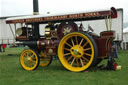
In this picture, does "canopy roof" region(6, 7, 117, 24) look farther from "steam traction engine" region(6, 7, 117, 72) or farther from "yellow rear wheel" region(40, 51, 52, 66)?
"yellow rear wheel" region(40, 51, 52, 66)

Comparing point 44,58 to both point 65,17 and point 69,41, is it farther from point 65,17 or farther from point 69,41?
point 65,17

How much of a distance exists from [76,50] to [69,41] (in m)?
0.53

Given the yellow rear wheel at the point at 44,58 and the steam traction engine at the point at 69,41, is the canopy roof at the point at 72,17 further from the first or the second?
the yellow rear wheel at the point at 44,58

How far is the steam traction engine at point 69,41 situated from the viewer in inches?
202

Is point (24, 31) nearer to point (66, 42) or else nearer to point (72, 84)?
point (66, 42)

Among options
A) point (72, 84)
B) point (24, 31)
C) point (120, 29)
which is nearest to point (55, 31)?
point (24, 31)

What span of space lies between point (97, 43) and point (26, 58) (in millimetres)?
2287

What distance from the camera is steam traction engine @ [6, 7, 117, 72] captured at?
5.13 m

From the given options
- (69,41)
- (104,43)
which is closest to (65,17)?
(69,41)

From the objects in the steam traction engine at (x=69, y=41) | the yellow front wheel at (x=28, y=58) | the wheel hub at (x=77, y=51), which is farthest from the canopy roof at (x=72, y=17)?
the yellow front wheel at (x=28, y=58)

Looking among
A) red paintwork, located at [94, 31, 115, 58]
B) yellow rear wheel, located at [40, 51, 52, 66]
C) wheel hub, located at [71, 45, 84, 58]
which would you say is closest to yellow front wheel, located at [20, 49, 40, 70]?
yellow rear wheel, located at [40, 51, 52, 66]

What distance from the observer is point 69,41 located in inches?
225

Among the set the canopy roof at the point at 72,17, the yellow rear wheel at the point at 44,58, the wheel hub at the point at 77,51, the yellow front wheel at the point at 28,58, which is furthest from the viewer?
the yellow rear wheel at the point at 44,58

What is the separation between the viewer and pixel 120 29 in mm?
14141
